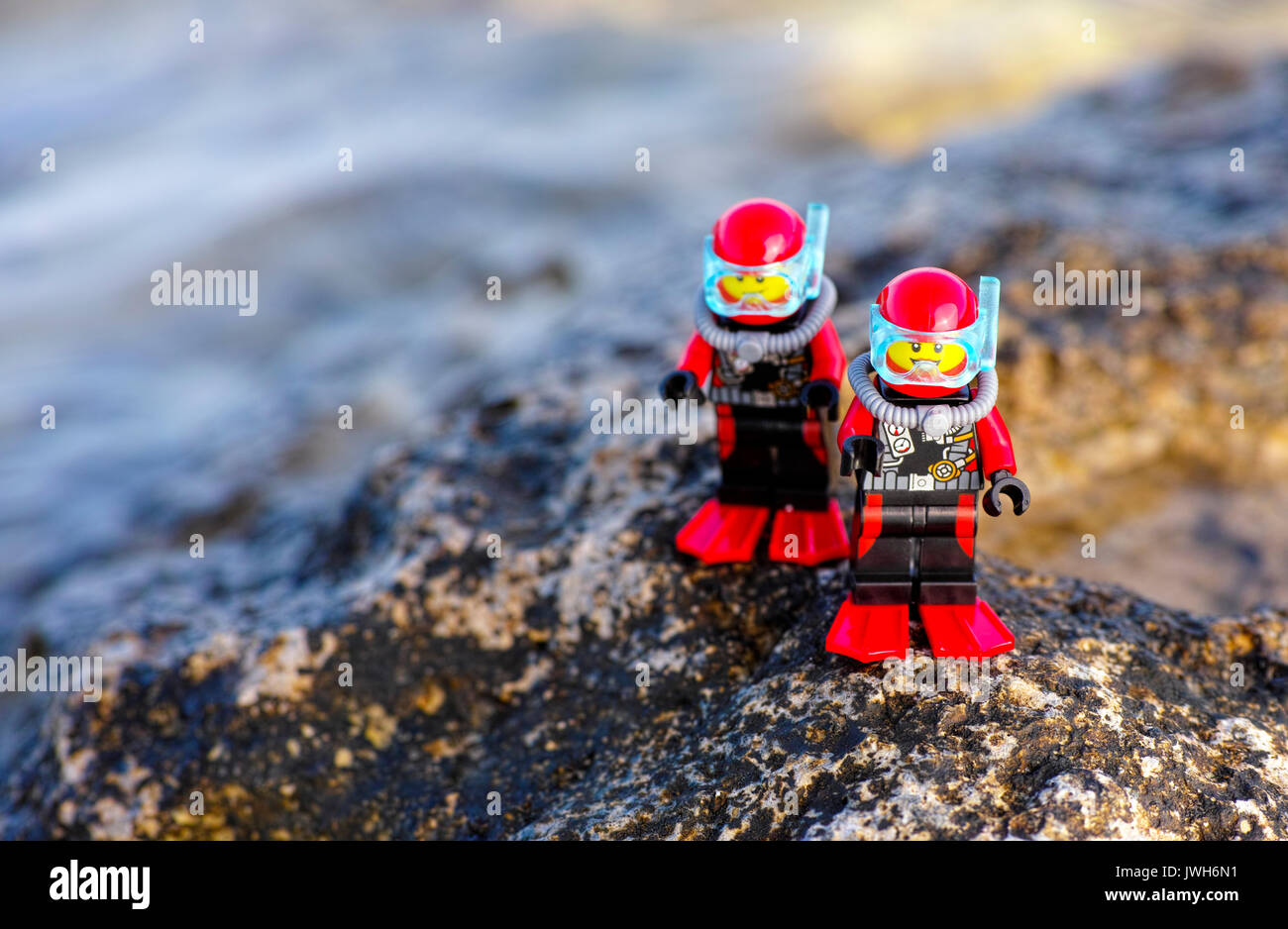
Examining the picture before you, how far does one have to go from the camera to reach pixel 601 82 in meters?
9.97

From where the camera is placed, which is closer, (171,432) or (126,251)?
(171,432)

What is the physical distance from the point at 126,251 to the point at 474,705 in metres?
6.20

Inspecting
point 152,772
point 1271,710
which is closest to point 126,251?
point 152,772

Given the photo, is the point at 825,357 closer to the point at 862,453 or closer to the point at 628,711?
the point at 862,453

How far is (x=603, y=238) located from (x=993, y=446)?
5.54 meters

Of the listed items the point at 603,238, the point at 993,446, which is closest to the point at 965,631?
the point at 993,446

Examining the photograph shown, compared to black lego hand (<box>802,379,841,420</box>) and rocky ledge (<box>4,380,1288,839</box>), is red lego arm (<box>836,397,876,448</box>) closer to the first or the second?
black lego hand (<box>802,379,841,420</box>)

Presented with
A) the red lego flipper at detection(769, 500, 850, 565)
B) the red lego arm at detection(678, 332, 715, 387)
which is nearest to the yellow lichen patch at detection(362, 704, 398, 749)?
the red lego flipper at detection(769, 500, 850, 565)

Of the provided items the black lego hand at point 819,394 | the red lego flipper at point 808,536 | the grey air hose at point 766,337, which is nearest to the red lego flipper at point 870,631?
the red lego flipper at point 808,536

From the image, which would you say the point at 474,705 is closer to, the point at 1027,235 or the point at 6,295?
the point at 1027,235

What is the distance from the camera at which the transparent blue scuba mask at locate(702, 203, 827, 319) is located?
2869mm

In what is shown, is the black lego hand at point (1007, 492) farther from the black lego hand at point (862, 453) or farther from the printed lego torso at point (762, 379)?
the printed lego torso at point (762, 379)

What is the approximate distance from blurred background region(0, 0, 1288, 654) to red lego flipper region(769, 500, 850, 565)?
1084mm

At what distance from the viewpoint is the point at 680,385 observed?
303cm
